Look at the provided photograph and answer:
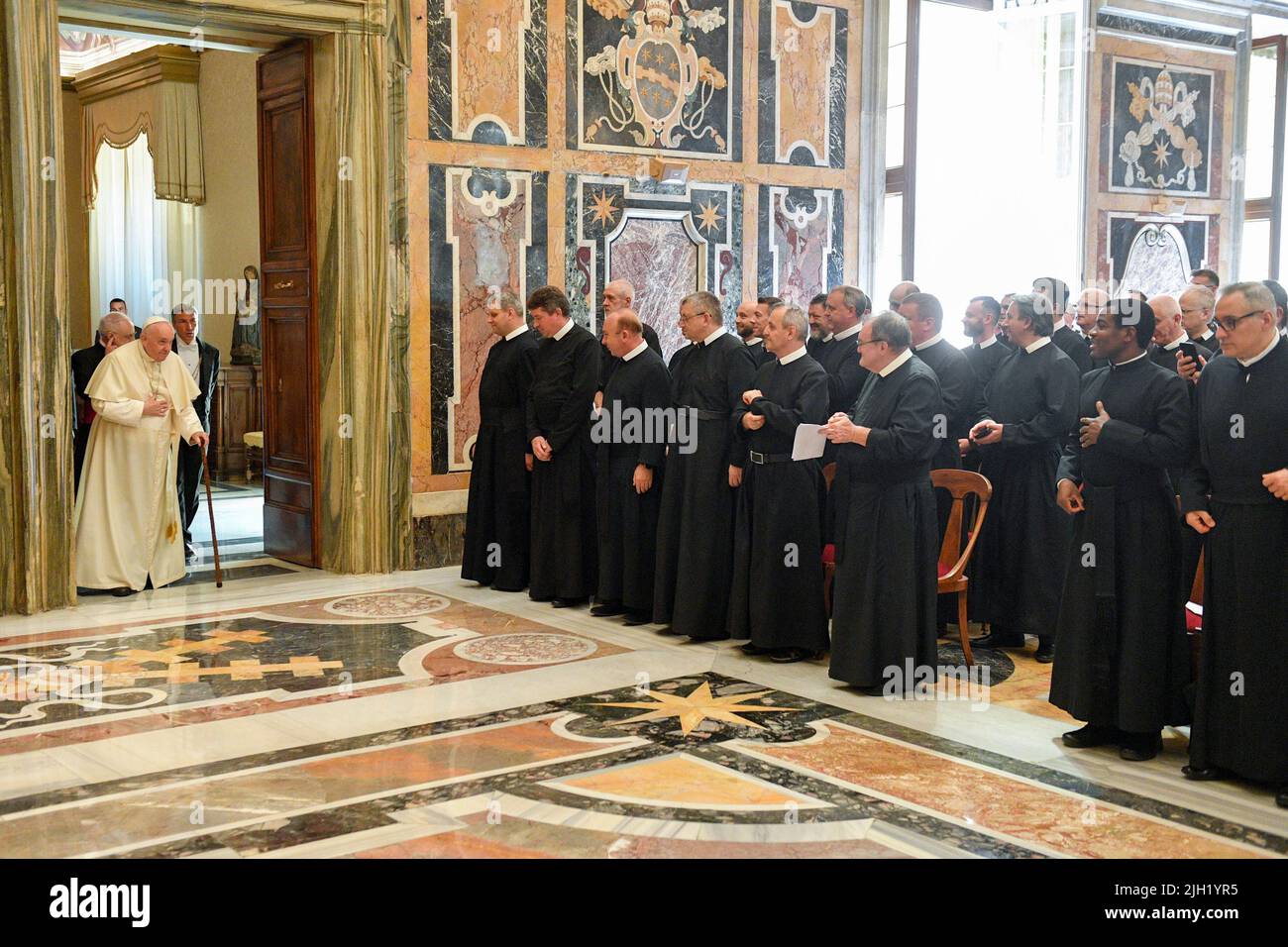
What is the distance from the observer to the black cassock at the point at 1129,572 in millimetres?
4941

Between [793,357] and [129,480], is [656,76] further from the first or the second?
[129,480]

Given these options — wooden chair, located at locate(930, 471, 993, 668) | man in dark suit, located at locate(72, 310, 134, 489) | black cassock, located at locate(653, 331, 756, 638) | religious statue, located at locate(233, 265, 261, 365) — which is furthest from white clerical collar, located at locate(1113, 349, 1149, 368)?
religious statue, located at locate(233, 265, 261, 365)

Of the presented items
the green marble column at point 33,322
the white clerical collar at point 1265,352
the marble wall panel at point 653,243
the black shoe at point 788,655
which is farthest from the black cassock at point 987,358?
the green marble column at point 33,322

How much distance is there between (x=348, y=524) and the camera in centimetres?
886

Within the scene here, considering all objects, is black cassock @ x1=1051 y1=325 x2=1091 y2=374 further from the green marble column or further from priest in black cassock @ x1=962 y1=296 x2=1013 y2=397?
the green marble column

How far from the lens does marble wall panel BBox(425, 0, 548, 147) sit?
9000 millimetres

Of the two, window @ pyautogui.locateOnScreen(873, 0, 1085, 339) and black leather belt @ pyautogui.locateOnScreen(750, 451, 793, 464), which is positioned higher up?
window @ pyautogui.locateOnScreen(873, 0, 1085, 339)

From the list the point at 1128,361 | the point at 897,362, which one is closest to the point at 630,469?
the point at 897,362

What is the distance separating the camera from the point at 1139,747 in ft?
16.4

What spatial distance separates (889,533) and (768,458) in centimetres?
94

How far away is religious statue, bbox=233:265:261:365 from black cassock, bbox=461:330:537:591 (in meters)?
6.86

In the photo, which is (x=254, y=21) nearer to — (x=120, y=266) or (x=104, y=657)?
(x=104, y=657)

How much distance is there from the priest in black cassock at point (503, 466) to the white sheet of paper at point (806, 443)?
2.37m

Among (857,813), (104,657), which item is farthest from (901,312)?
(104,657)
